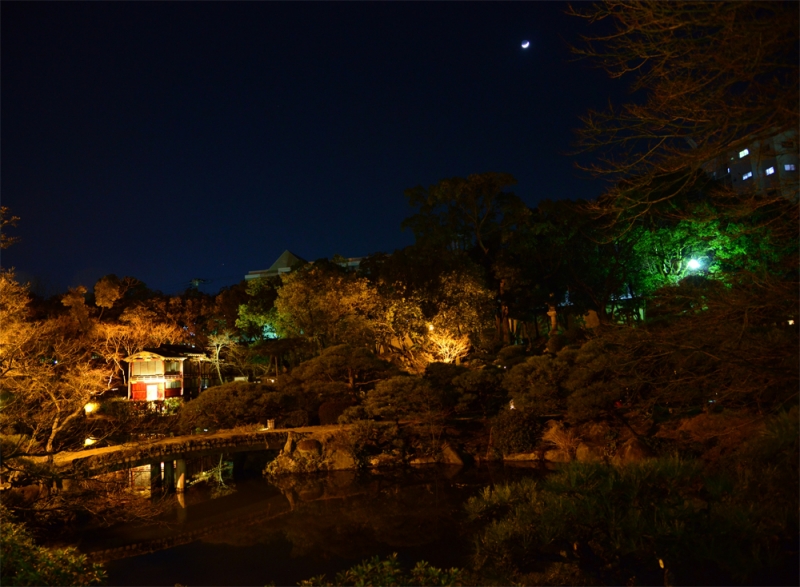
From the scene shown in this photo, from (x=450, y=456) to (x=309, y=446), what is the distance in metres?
3.78

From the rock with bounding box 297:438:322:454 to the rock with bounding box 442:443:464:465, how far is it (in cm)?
335

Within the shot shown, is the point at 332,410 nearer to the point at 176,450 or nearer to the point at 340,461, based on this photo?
the point at 340,461

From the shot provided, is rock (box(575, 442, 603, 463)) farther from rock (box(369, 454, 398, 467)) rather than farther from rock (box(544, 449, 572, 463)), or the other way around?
rock (box(369, 454, 398, 467))

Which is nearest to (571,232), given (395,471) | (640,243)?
(640,243)

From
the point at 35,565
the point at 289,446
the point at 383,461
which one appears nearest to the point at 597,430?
the point at 383,461

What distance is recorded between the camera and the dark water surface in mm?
8383

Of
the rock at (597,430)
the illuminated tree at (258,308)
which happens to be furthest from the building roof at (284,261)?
the rock at (597,430)

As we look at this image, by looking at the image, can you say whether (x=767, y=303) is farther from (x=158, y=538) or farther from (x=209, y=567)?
(x=158, y=538)

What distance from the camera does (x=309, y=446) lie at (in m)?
15.3

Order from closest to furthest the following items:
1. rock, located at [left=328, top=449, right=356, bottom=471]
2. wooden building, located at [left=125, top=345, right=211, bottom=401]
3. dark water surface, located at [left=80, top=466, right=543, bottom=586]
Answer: dark water surface, located at [left=80, top=466, right=543, bottom=586]
rock, located at [left=328, top=449, right=356, bottom=471]
wooden building, located at [left=125, top=345, right=211, bottom=401]

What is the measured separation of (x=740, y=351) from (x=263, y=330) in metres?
24.0

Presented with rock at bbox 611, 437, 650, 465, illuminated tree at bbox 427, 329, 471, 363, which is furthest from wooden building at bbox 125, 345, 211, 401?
rock at bbox 611, 437, 650, 465

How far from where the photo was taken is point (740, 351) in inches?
187

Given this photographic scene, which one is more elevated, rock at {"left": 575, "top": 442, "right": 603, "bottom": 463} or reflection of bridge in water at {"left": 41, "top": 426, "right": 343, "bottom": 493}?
reflection of bridge in water at {"left": 41, "top": 426, "right": 343, "bottom": 493}
